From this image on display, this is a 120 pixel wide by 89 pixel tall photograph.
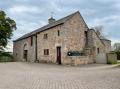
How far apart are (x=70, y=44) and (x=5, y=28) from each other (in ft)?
Result: 75.3

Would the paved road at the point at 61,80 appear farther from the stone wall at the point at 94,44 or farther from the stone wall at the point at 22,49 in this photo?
the stone wall at the point at 22,49

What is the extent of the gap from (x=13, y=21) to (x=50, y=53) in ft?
71.0

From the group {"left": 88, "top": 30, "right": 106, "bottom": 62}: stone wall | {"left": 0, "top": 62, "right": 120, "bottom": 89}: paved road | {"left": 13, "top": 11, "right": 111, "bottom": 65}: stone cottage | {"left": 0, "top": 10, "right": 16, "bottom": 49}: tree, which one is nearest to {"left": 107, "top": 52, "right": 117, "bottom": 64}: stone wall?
{"left": 13, "top": 11, "right": 111, "bottom": 65}: stone cottage

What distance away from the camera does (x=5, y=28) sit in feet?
150

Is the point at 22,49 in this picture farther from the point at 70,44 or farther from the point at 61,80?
the point at 61,80

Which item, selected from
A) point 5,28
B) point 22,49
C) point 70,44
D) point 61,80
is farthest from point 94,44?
point 5,28

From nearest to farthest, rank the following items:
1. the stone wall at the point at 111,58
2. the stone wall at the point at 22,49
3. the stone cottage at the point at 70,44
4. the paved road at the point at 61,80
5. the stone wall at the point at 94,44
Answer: the paved road at the point at 61,80 → the stone cottage at the point at 70,44 → the stone wall at the point at 111,58 → the stone wall at the point at 94,44 → the stone wall at the point at 22,49

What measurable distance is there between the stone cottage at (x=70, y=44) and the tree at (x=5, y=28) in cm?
1518

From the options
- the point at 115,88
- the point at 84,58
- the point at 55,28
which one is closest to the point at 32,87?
the point at 115,88

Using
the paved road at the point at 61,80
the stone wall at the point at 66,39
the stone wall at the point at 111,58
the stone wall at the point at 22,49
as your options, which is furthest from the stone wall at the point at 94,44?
the paved road at the point at 61,80

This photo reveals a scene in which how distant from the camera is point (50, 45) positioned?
3061cm

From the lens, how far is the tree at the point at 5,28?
45375 mm

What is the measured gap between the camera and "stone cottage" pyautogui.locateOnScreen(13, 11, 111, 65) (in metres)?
27.9

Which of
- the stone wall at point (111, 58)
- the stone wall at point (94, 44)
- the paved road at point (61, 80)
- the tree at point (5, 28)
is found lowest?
the paved road at point (61, 80)
